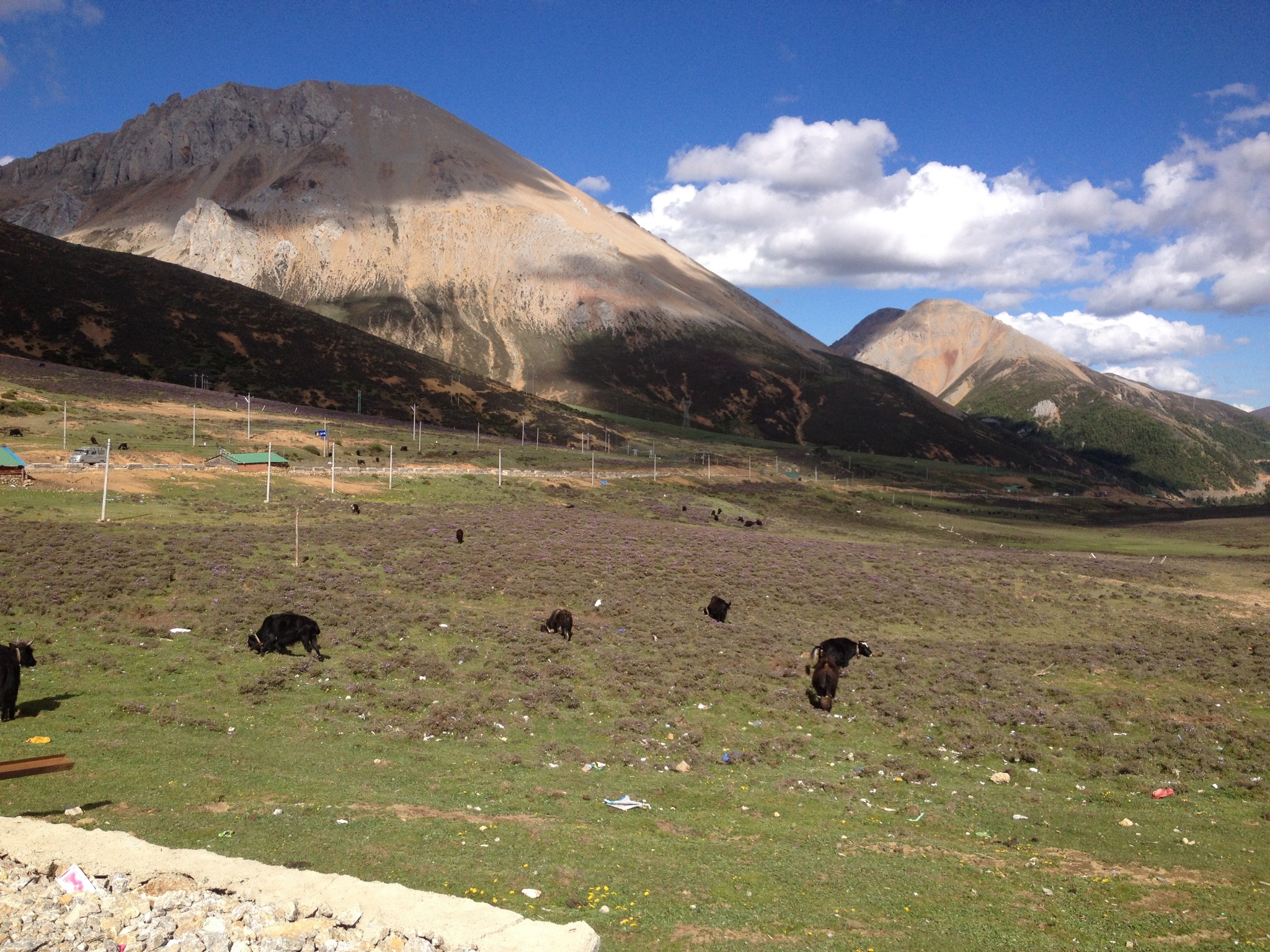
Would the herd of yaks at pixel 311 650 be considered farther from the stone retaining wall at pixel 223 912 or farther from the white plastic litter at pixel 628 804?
the white plastic litter at pixel 628 804

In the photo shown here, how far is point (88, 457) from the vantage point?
5059 centimetres

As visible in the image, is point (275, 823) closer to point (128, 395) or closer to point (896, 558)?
point (896, 558)

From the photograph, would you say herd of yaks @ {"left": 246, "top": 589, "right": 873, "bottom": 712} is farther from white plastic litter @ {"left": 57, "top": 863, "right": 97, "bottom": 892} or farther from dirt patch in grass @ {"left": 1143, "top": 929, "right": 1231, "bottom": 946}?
white plastic litter @ {"left": 57, "top": 863, "right": 97, "bottom": 892}

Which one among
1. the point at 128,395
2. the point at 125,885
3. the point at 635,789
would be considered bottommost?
the point at 635,789

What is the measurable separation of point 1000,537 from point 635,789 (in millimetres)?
65937

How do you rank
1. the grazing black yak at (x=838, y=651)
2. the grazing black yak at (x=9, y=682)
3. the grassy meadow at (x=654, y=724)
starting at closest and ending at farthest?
the grassy meadow at (x=654, y=724)
the grazing black yak at (x=9, y=682)
the grazing black yak at (x=838, y=651)

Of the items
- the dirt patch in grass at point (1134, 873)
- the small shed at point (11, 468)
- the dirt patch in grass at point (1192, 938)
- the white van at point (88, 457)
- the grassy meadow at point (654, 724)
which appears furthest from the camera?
the white van at point (88, 457)

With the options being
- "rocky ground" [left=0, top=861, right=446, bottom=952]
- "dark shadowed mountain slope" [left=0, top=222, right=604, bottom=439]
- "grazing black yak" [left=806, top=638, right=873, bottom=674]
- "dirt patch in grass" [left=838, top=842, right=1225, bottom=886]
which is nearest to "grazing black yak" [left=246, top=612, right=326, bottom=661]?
"rocky ground" [left=0, top=861, right=446, bottom=952]

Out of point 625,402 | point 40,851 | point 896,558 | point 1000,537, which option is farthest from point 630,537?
point 625,402

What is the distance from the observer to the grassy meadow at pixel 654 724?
1173 cm

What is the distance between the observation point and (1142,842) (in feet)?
47.9

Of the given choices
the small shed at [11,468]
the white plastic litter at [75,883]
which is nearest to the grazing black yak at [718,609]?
the white plastic litter at [75,883]

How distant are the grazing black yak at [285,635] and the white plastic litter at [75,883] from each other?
12602 millimetres

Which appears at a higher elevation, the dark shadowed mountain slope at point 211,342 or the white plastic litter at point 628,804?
the dark shadowed mountain slope at point 211,342
